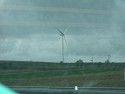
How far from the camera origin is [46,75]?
157ft

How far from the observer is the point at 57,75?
48719mm

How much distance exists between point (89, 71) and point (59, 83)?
580 inches

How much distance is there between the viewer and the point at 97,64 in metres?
64.4

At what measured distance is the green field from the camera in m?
39.4

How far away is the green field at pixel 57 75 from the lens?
39.4 m

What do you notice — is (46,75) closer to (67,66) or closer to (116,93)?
Result: (67,66)

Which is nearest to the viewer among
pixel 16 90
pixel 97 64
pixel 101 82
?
pixel 16 90

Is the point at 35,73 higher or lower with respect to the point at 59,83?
higher

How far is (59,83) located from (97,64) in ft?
84.3

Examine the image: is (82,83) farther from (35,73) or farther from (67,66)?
(67,66)

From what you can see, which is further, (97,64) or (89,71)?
(97,64)

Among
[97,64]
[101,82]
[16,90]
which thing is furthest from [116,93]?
[97,64]

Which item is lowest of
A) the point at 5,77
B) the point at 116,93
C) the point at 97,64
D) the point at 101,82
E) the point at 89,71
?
the point at 116,93

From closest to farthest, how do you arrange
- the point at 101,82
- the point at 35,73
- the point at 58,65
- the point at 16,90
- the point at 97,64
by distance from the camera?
the point at 16,90 → the point at 101,82 → the point at 35,73 → the point at 58,65 → the point at 97,64
